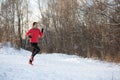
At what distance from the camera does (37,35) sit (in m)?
15.5

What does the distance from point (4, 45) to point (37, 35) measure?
Answer: 12.5 m

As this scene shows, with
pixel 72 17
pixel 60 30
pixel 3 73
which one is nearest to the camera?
pixel 3 73

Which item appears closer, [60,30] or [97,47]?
[97,47]

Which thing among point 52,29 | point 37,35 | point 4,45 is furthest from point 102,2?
point 52,29

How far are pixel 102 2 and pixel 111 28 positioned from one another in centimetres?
208

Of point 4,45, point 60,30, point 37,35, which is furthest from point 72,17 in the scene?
point 37,35

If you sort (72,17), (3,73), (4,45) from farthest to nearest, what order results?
(72,17)
(4,45)
(3,73)

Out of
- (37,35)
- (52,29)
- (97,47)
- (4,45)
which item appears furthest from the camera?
(52,29)

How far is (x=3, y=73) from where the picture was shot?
11148mm

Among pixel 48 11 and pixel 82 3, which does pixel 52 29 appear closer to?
pixel 48 11

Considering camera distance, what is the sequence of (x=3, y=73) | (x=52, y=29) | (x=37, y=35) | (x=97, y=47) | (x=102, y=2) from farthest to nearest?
(x=52, y=29), (x=97, y=47), (x=102, y=2), (x=37, y=35), (x=3, y=73)

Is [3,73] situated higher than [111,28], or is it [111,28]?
[111,28]

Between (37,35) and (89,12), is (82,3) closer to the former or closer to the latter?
(89,12)

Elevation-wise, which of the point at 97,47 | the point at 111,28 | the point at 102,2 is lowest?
the point at 97,47
